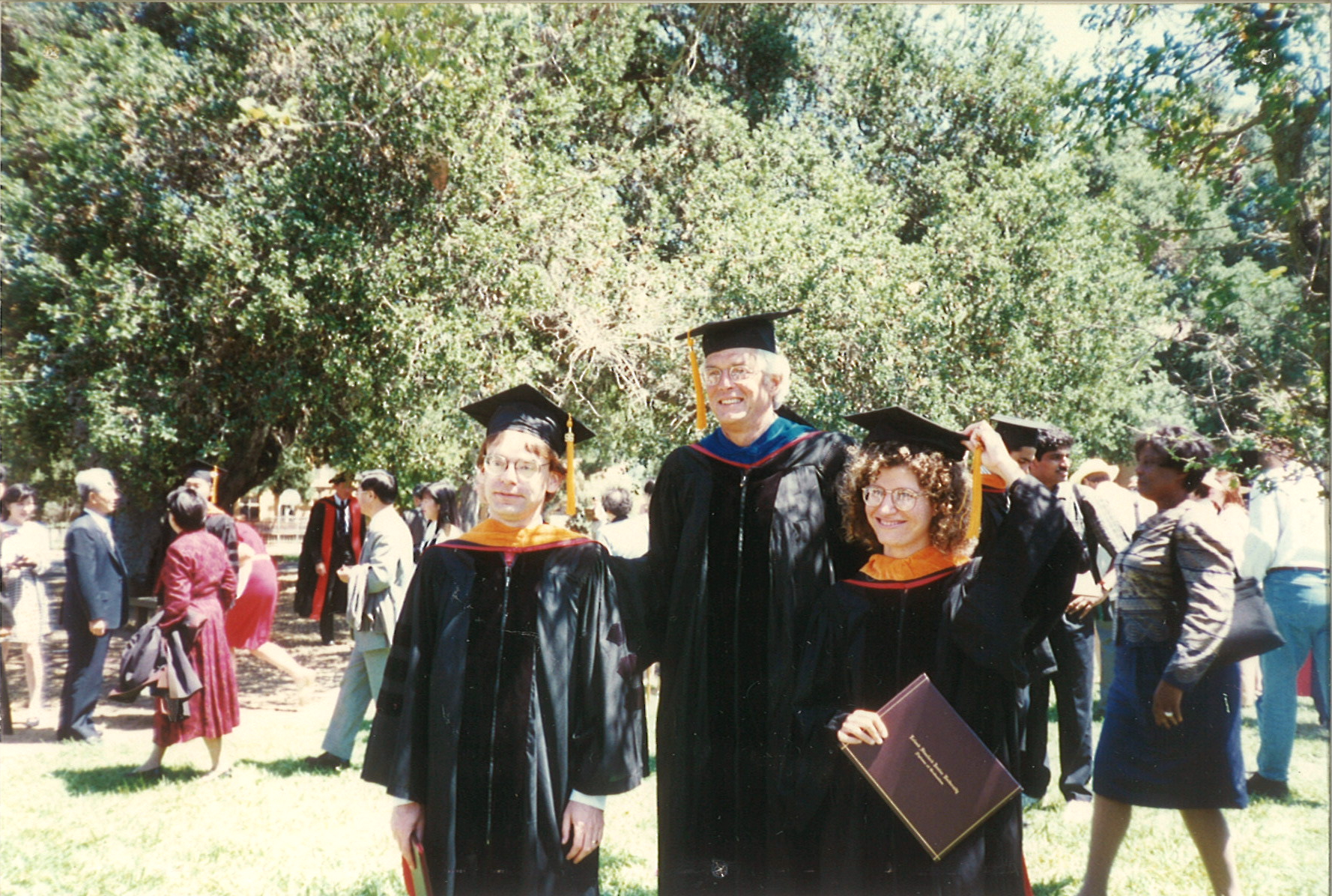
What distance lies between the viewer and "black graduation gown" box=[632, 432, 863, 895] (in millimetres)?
2605

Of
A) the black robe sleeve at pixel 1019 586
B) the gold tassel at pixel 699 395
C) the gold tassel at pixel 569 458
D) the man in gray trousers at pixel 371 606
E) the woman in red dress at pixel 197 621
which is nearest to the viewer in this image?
the black robe sleeve at pixel 1019 586

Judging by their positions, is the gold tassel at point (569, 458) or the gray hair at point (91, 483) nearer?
the gold tassel at point (569, 458)

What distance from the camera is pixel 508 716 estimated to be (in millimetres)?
2461

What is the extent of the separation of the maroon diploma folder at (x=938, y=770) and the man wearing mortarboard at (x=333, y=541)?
21.4 ft

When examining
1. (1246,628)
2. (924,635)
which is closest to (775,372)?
(924,635)

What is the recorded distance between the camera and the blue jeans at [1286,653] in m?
3.97

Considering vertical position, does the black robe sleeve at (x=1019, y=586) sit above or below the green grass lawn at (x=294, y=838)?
above

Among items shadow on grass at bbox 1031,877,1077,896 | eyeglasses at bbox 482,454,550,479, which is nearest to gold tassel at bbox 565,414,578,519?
eyeglasses at bbox 482,454,550,479

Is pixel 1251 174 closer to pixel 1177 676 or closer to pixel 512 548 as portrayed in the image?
pixel 1177 676

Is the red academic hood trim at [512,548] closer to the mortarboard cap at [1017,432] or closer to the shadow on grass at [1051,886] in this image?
the mortarboard cap at [1017,432]

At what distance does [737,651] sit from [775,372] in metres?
0.86

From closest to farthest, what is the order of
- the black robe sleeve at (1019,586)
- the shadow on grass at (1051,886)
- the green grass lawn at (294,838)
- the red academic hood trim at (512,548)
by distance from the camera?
1. the black robe sleeve at (1019,586)
2. the red academic hood trim at (512,548)
3. the shadow on grass at (1051,886)
4. the green grass lawn at (294,838)

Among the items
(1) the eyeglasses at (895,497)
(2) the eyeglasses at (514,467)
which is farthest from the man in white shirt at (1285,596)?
(2) the eyeglasses at (514,467)

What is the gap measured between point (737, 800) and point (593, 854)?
1.45 feet
